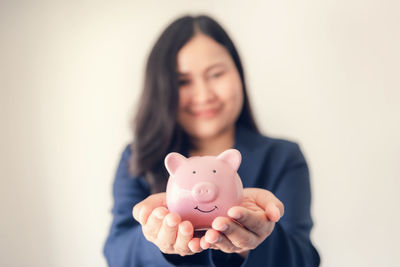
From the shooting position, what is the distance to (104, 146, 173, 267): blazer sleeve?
28.4 inches

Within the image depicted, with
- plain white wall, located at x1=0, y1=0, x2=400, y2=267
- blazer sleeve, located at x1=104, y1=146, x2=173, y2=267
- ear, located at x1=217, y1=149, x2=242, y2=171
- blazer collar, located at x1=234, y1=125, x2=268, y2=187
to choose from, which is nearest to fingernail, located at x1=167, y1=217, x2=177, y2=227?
ear, located at x1=217, y1=149, x2=242, y2=171

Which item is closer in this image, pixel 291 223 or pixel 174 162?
pixel 174 162

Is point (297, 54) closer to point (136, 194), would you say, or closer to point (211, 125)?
point (211, 125)

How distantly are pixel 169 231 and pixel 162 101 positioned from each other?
44 centimetres

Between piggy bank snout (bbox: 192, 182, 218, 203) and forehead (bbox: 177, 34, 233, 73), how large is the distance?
1.36 feet

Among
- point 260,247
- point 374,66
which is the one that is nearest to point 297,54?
point 374,66

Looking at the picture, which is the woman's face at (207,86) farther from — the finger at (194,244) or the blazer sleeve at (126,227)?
the finger at (194,244)

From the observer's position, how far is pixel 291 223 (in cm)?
79

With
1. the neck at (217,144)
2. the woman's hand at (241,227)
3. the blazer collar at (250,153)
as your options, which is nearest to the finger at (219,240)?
the woman's hand at (241,227)

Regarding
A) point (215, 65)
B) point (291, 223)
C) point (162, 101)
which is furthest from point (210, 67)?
point (291, 223)

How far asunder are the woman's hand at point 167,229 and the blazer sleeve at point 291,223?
0.39 feet

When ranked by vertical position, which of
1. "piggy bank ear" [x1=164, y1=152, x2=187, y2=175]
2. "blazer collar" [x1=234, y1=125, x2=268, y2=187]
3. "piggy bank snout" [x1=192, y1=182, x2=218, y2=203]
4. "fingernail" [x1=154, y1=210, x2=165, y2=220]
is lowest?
"blazer collar" [x1=234, y1=125, x2=268, y2=187]

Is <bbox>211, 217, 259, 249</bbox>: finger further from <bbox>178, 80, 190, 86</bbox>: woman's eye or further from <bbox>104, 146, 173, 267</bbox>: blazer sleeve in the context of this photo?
<bbox>178, 80, 190, 86</bbox>: woman's eye

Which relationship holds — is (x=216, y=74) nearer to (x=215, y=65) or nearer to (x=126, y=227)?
(x=215, y=65)
